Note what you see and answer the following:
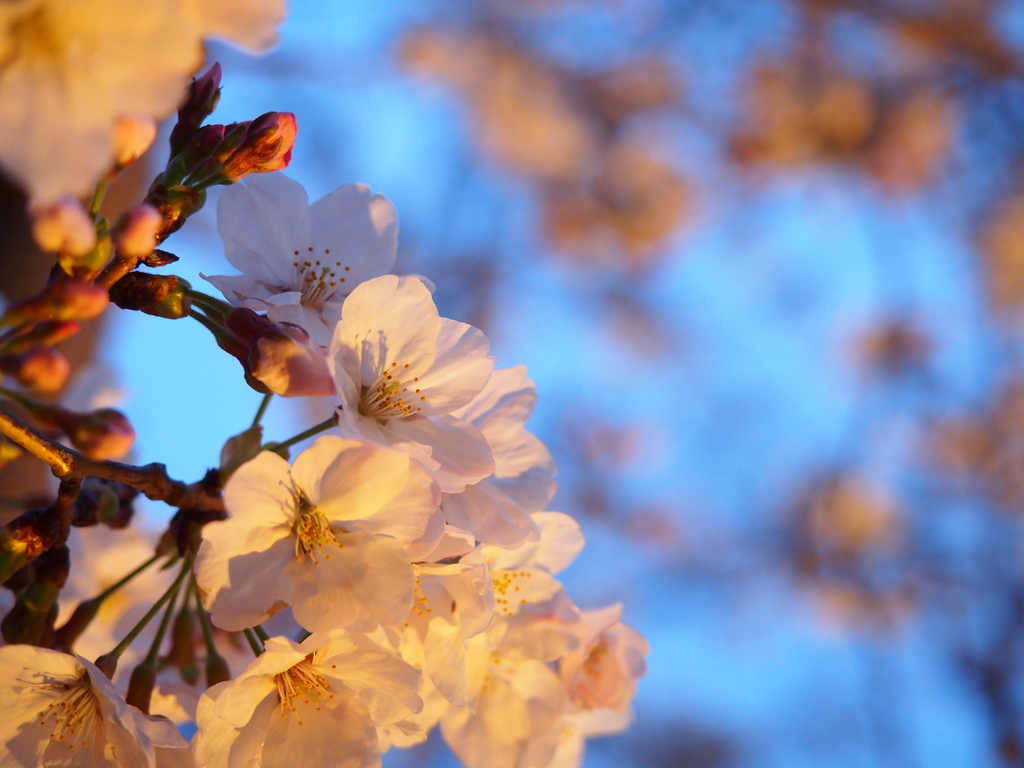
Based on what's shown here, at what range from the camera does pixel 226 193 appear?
0.67 m

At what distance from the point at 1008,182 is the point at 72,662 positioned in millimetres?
4906

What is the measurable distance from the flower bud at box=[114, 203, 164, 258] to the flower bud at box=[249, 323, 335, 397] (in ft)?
0.33

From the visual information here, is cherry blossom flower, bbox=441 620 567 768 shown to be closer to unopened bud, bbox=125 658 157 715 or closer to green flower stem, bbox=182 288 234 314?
unopened bud, bbox=125 658 157 715

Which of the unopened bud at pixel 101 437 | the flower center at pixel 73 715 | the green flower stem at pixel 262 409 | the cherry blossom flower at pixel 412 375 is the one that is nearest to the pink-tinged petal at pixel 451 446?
the cherry blossom flower at pixel 412 375

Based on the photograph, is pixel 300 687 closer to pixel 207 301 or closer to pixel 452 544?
pixel 452 544

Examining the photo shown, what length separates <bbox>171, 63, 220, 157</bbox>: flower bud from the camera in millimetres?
658

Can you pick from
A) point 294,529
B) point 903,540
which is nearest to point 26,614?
point 294,529

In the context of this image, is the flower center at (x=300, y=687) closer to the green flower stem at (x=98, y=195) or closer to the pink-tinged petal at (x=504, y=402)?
the pink-tinged petal at (x=504, y=402)

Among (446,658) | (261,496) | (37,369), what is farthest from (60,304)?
(446,658)

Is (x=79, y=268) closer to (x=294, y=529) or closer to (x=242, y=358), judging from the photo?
(x=242, y=358)

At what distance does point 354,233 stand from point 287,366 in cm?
23

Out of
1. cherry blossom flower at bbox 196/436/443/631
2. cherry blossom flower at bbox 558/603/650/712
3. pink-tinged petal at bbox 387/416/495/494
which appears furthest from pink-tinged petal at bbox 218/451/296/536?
cherry blossom flower at bbox 558/603/650/712

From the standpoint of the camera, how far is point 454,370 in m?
0.66

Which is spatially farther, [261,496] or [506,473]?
[506,473]
